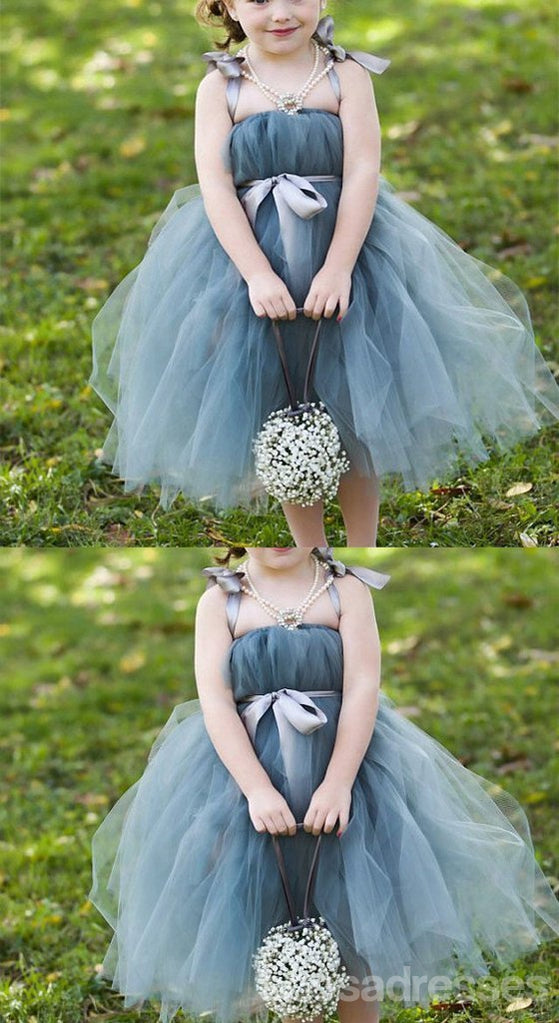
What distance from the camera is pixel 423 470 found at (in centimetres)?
337

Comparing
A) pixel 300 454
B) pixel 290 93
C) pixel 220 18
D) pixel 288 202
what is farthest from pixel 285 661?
pixel 220 18

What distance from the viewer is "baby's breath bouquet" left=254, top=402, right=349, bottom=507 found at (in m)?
3.12

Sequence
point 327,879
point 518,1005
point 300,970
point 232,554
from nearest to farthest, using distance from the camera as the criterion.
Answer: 1. point 300,970
2. point 327,879
3. point 232,554
4. point 518,1005

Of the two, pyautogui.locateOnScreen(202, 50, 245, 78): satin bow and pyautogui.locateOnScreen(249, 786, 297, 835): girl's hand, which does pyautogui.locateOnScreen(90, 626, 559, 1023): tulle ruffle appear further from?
pyautogui.locateOnScreen(202, 50, 245, 78): satin bow

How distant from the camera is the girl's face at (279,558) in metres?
3.13

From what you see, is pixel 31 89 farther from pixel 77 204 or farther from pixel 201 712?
pixel 201 712

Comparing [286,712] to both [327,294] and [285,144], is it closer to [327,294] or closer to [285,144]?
[327,294]

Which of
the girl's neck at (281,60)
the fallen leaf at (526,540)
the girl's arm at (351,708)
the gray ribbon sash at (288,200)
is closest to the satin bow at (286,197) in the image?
the gray ribbon sash at (288,200)

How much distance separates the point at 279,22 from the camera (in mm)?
3170

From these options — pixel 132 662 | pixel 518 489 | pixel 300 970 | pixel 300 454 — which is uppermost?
pixel 300 454

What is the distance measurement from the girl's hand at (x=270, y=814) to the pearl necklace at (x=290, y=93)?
1.53 m

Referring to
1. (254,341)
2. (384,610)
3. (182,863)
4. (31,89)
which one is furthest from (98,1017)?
(31,89)

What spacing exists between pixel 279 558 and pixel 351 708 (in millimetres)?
370

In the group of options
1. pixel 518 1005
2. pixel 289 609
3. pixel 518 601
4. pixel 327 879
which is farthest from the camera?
pixel 518 601
